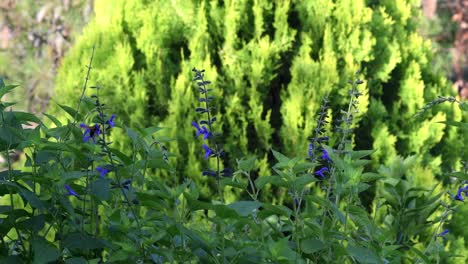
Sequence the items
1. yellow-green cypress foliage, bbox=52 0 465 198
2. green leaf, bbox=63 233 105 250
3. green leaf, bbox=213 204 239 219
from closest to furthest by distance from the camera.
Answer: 1. green leaf, bbox=213 204 239 219
2. green leaf, bbox=63 233 105 250
3. yellow-green cypress foliage, bbox=52 0 465 198

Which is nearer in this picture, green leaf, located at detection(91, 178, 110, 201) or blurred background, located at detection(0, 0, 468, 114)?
green leaf, located at detection(91, 178, 110, 201)

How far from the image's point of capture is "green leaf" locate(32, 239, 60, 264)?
2.07 m

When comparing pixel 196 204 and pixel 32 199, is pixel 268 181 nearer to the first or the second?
pixel 196 204

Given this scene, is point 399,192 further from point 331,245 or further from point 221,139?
point 221,139

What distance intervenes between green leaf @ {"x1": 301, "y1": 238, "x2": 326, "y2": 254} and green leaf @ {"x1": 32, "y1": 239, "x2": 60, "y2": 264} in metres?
0.58

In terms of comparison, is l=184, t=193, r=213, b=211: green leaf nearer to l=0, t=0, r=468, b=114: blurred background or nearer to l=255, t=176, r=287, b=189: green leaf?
l=255, t=176, r=287, b=189: green leaf

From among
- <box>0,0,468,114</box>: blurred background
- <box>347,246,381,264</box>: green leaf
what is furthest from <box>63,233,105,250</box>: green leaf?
<box>0,0,468,114</box>: blurred background

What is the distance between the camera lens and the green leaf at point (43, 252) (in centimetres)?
207

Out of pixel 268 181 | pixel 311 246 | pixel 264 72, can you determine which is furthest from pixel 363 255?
pixel 264 72

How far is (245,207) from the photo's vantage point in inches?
80.2

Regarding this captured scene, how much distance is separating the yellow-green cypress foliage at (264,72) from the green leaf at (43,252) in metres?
1.74

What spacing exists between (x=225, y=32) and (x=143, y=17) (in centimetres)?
40

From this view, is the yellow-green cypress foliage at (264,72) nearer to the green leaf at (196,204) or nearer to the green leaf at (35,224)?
the green leaf at (35,224)

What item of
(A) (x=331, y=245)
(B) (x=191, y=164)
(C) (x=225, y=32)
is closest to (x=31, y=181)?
(A) (x=331, y=245)
